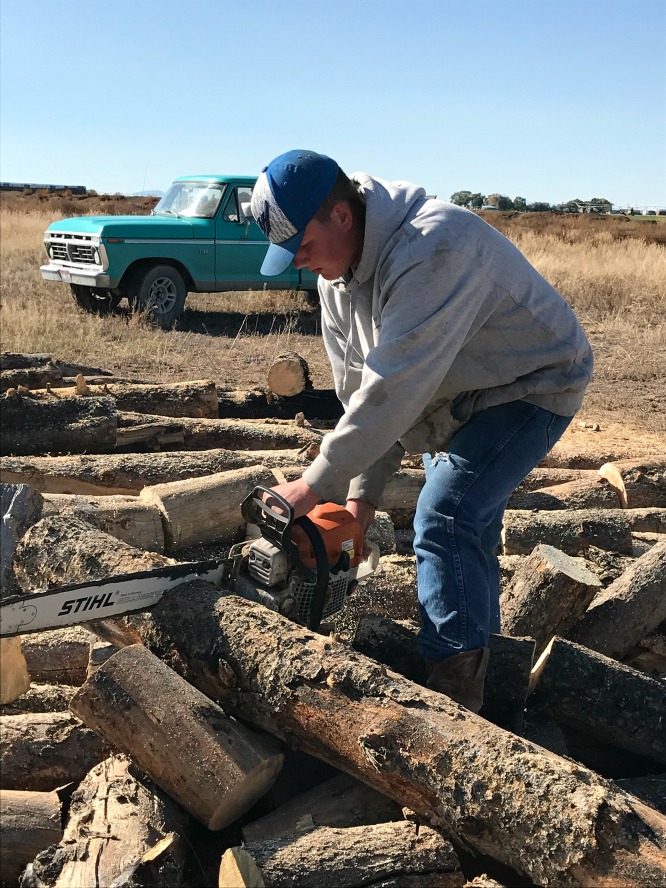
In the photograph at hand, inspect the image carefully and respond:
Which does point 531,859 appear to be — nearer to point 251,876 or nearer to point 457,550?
point 251,876

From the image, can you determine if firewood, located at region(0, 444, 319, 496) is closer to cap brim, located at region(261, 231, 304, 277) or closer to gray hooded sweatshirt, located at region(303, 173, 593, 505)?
gray hooded sweatshirt, located at region(303, 173, 593, 505)

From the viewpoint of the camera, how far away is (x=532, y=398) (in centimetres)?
307

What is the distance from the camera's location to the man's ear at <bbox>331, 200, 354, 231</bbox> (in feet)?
9.23

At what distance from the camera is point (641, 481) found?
554 cm

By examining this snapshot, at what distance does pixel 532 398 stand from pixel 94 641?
1.99 m

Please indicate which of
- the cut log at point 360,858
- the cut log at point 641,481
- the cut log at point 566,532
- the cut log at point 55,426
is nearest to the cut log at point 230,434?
the cut log at point 55,426

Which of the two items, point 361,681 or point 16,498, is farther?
point 16,498

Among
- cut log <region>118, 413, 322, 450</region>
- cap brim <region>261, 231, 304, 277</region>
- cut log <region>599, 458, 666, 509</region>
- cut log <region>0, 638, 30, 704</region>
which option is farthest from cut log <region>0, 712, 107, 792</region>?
cut log <region>599, 458, 666, 509</region>

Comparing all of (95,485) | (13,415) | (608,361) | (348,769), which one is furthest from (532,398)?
(608,361)

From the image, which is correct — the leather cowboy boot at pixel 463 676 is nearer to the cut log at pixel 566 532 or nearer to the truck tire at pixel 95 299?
the cut log at pixel 566 532

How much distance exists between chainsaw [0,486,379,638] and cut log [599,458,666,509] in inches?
114

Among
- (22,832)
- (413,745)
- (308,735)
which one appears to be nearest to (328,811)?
(308,735)

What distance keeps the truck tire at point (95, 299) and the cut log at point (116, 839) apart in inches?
419

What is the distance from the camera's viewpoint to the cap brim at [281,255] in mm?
2811
